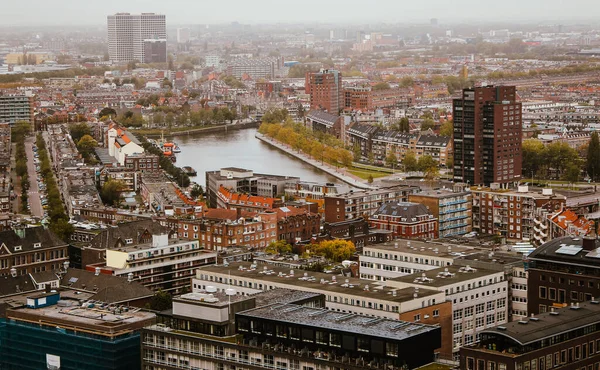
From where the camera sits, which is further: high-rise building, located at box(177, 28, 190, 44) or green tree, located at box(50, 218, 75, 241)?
high-rise building, located at box(177, 28, 190, 44)

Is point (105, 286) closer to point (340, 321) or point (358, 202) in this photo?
point (340, 321)

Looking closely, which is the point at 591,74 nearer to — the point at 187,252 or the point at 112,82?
the point at 112,82

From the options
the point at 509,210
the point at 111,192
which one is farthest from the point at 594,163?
the point at 111,192

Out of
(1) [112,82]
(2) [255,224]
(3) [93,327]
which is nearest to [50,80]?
(1) [112,82]

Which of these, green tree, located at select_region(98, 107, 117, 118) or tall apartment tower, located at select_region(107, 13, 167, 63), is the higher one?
tall apartment tower, located at select_region(107, 13, 167, 63)

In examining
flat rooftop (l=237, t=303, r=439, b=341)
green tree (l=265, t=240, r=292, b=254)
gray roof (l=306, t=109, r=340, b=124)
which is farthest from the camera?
gray roof (l=306, t=109, r=340, b=124)

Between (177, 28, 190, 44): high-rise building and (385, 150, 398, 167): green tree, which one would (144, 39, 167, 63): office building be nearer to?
(177, 28, 190, 44): high-rise building

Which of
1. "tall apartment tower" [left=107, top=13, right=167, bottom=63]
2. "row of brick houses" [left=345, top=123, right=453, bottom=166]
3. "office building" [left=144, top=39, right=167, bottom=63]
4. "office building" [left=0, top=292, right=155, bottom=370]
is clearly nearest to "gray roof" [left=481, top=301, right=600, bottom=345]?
"office building" [left=0, top=292, right=155, bottom=370]
